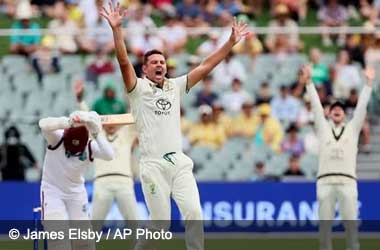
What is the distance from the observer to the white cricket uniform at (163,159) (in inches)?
555

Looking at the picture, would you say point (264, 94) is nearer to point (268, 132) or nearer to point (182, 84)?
point (268, 132)

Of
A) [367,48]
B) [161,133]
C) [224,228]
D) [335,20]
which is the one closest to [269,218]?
[224,228]

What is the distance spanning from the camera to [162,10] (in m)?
28.5

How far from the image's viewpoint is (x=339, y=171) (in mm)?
17844

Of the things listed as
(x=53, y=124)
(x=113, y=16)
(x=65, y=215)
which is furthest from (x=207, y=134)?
(x=53, y=124)

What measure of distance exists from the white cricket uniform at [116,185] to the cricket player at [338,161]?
2805mm

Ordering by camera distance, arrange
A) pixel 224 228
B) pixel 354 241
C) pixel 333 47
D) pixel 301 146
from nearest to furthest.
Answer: pixel 354 241 < pixel 224 228 < pixel 301 146 < pixel 333 47

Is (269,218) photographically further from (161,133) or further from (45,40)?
(161,133)

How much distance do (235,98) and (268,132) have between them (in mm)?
1060

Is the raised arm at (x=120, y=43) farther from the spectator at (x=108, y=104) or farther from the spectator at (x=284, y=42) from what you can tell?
the spectator at (x=284, y=42)

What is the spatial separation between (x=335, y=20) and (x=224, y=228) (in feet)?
23.5

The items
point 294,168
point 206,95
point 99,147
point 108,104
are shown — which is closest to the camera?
point 99,147

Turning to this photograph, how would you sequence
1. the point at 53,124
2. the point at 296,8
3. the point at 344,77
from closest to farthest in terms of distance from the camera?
the point at 53,124 < the point at 344,77 < the point at 296,8

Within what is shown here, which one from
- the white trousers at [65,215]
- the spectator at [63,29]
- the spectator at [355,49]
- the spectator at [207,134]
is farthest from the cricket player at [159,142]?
the spectator at [355,49]
